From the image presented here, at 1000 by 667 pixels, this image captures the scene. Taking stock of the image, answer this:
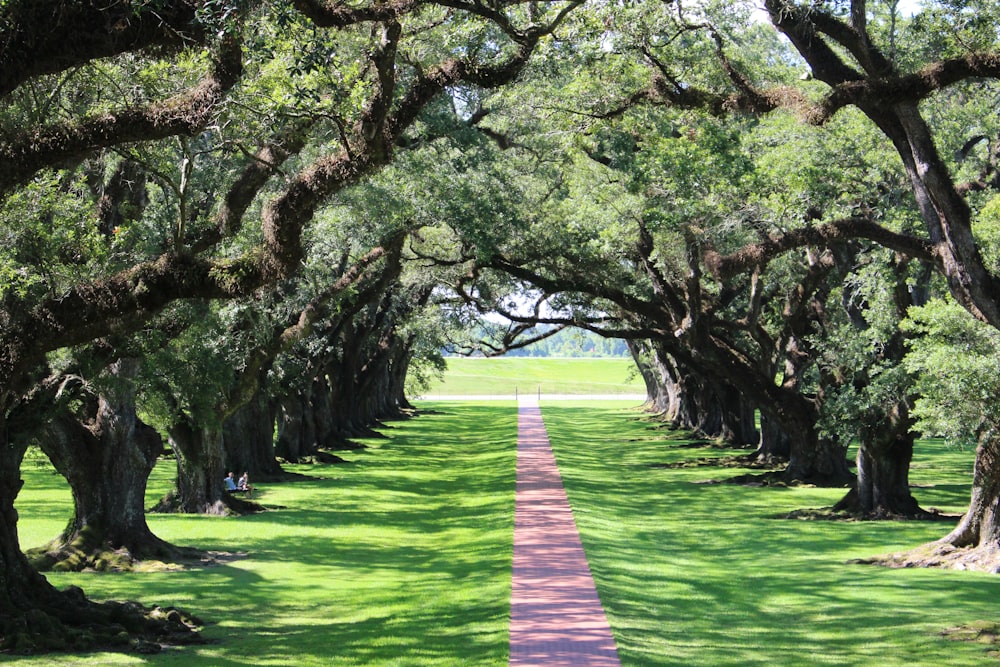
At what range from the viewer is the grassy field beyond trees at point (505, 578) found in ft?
39.6

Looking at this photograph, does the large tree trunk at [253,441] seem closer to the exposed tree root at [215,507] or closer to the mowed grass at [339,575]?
the mowed grass at [339,575]

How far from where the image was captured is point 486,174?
23.0m

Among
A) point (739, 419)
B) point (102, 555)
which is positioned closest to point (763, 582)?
point (102, 555)

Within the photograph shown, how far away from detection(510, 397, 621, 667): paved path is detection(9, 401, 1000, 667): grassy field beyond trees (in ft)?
0.83

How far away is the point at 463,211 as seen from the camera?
23.0 meters

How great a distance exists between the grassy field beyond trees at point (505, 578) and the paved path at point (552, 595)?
10.0 inches

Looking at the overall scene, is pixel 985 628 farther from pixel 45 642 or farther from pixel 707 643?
pixel 45 642

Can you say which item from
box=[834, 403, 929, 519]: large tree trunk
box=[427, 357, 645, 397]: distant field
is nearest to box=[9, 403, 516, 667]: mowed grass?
box=[834, 403, 929, 519]: large tree trunk

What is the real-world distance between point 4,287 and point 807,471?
21981mm

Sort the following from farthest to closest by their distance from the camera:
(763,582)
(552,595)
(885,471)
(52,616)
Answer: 1. (885,471)
2. (763,582)
3. (552,595)
4. (52,616)

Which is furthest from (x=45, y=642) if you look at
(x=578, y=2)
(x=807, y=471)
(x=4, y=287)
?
(x=807, y=471)

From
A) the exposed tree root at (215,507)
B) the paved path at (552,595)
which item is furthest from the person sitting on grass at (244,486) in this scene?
the paved path at (552,595)

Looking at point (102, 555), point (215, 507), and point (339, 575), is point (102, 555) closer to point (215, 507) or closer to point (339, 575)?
point (339, 575)

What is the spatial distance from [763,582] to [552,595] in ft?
13.0
